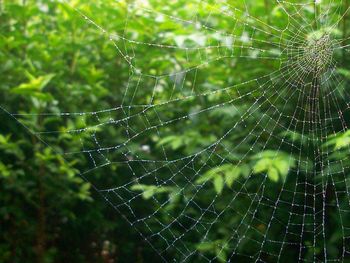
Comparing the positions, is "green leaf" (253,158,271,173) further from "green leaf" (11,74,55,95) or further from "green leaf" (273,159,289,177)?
"green leaf" (11,74,55,95)

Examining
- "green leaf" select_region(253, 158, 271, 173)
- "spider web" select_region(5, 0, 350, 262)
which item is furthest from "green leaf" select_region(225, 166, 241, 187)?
"green leaf" select_region(253, 158, 271, 173)

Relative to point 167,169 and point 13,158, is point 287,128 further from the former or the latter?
point 13,158

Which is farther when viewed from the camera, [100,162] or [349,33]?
[100,162]

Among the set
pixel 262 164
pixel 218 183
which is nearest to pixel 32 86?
pixel 218 183

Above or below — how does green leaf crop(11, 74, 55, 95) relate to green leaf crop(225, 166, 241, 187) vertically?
above

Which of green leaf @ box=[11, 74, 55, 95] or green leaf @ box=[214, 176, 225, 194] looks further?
green leaf @ box=[11, 74, 55, 95]

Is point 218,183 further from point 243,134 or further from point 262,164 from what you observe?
point 243,134

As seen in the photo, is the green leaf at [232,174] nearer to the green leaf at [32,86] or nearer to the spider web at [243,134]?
the spider web at [243,134]

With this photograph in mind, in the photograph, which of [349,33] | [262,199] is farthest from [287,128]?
[349,33]
